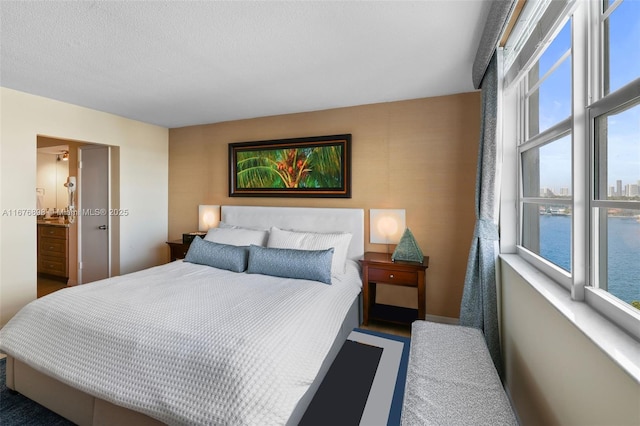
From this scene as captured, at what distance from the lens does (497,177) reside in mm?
2025

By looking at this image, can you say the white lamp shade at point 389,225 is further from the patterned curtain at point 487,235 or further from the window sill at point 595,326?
the window sill at point 595,326

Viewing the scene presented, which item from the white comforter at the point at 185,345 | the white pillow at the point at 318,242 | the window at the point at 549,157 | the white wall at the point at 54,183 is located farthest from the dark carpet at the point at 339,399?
Result: the white wall at the point at 54,183

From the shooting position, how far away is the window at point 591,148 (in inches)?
38.1

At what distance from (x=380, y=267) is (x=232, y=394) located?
6.09 feet

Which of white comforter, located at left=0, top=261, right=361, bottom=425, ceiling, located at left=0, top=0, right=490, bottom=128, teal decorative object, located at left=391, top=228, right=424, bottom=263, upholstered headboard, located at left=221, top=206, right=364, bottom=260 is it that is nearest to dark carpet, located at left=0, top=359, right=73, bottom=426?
white comforter, located at left=0, top=261, right=361, bottom=425

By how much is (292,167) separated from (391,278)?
1811mm

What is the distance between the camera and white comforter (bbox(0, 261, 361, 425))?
1.25 m

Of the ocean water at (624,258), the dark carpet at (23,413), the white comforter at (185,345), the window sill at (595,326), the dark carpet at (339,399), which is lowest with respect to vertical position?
the dark carpet at (23,413)

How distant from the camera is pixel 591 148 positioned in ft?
3.90

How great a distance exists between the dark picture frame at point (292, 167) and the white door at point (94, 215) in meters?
1.76

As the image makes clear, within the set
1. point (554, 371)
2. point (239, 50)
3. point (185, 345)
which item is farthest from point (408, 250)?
point (239, 50)

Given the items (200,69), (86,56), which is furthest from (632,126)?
(86,56)

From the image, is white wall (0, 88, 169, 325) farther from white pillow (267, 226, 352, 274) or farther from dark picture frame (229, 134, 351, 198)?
white pillow (267, 226, 352, 274)

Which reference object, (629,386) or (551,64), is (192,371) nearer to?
(629,386)
